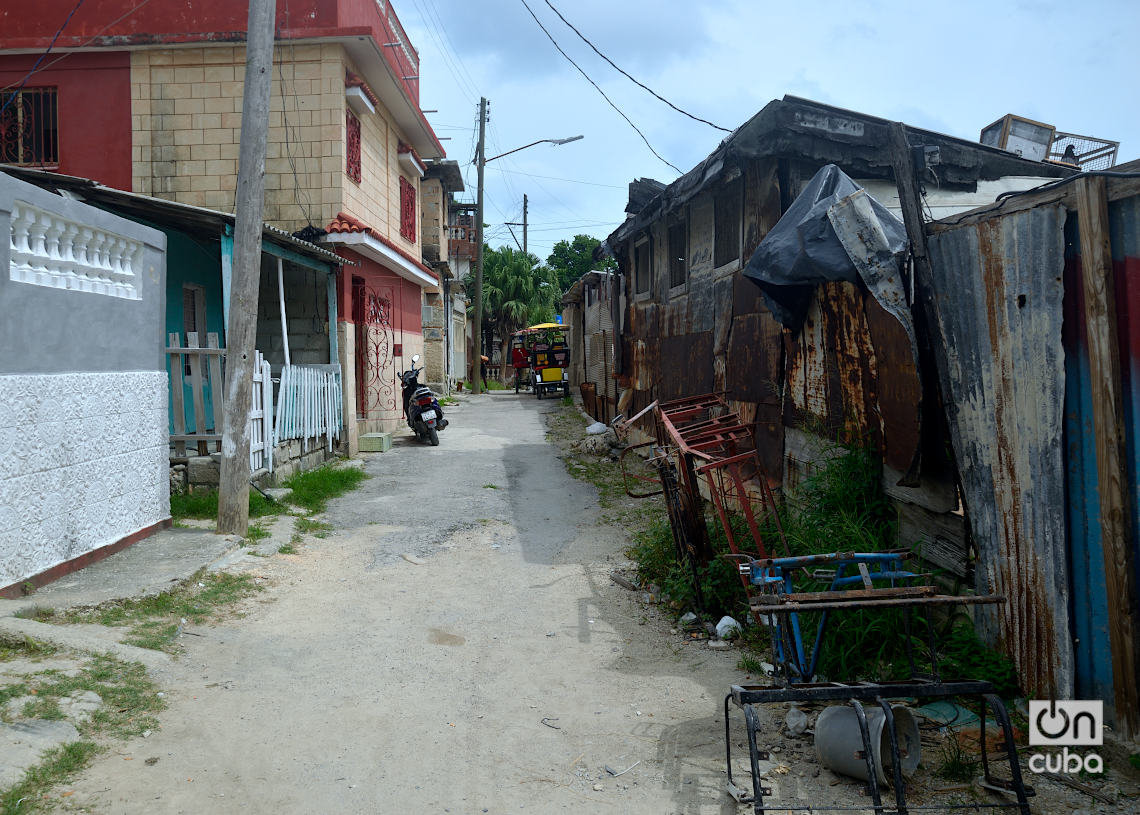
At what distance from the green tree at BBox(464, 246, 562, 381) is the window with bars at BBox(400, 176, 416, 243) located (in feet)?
65.6

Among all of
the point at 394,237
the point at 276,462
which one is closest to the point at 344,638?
the point at 276,462

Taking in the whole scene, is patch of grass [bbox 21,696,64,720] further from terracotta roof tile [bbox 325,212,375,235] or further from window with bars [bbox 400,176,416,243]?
window with bars [bbox 400,176,416,243]

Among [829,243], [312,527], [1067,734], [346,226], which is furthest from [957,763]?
[346,226]

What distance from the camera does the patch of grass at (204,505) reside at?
24.7 ft

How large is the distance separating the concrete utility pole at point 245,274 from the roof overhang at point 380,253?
13.7ft

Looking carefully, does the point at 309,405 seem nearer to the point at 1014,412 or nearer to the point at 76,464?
the point at 76,464

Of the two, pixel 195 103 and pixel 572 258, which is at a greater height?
pixel 572 258

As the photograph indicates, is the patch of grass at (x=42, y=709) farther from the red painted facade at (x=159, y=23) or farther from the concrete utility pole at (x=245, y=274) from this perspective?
the red painted facade at (x=159, y=23)

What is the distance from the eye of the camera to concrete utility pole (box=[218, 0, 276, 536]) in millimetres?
6777

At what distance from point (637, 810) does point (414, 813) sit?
82cm

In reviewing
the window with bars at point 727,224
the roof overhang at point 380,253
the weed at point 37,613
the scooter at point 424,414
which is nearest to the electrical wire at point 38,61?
the roof overhang at point 380,253

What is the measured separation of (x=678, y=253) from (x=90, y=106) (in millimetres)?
9132

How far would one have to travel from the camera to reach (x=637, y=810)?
9.85 ft

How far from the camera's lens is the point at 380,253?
12117mm
